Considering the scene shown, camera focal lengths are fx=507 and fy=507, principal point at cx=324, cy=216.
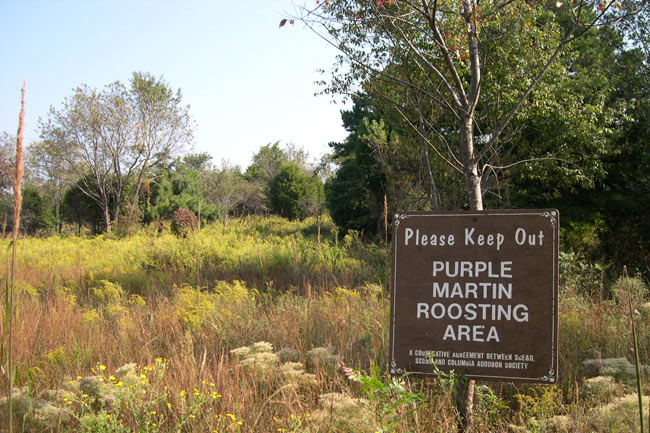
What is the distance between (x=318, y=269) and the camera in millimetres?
9930

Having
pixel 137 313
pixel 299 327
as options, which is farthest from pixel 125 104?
pixel 299 327

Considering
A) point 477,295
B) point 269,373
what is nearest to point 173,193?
point 269,373

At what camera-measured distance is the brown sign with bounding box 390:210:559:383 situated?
2.64 meters

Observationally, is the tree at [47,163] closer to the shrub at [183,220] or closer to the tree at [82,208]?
the tree at [82,208]

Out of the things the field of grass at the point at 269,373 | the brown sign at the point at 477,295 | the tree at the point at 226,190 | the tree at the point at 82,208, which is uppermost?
the tree at the point at 226,190

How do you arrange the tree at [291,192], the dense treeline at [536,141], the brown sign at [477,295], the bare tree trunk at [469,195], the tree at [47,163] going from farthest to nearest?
the tree at [291,192], the tree at [47,163], the dense treeline at [536,141], the bare tree trunk at [469,195], the brown sign at [477,295]

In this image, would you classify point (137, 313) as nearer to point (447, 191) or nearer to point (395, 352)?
point (395, 352)

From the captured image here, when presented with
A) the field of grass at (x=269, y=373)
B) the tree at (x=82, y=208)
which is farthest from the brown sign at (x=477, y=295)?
the tree at (x=82, y=208)

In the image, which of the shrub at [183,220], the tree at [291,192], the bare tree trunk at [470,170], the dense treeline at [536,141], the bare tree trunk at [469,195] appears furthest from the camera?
the tree at [291,192]

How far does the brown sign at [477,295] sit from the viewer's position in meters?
2.64

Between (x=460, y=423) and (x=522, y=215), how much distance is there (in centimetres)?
123

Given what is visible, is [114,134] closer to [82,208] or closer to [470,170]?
[82,208]

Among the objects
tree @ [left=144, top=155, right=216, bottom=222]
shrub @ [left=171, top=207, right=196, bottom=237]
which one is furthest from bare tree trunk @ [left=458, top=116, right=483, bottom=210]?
tree @ [left=144, top=155, right=216, bottom=222]

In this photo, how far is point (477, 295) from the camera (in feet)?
8.95
